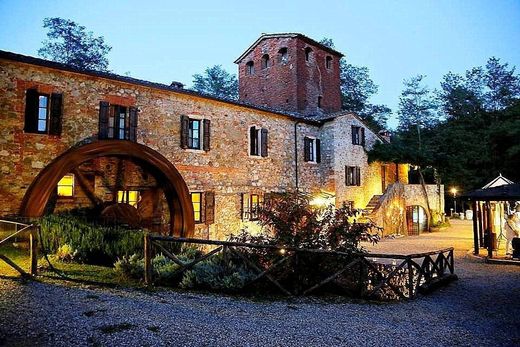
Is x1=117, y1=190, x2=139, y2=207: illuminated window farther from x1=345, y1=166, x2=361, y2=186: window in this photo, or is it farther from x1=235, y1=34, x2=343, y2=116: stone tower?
x1=235, y1=34, x2=343, y2=116: stone tower

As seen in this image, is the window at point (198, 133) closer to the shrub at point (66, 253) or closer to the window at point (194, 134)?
the window at point (194, 134)

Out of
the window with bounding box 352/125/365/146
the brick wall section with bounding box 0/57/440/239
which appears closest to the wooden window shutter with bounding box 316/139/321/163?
the brick wall section with bounding box 0/57/440/239

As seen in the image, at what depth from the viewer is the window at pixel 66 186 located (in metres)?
9.90

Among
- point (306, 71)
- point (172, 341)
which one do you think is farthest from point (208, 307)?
point (306, 71)

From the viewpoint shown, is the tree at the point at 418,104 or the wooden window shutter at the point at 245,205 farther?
the tree at the point at 418,104

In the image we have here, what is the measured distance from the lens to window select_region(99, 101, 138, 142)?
1005cm

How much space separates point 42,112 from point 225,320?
→ 8.21m

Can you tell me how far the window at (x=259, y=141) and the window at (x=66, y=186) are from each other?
22.8 feet

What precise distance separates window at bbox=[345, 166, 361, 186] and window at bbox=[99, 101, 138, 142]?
11.2 meters

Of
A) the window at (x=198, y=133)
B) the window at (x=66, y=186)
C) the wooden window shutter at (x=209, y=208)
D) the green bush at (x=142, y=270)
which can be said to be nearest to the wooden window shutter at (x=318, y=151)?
the window at (x=198, y=133)

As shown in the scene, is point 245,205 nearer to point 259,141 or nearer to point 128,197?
point 259,141

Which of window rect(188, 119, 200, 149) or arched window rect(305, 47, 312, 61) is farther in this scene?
arched window rect(305, 47, 312, 61)

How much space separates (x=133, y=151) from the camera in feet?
32.3

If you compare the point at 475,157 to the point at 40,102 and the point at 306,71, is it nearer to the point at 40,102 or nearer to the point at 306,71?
the point at 306,71
